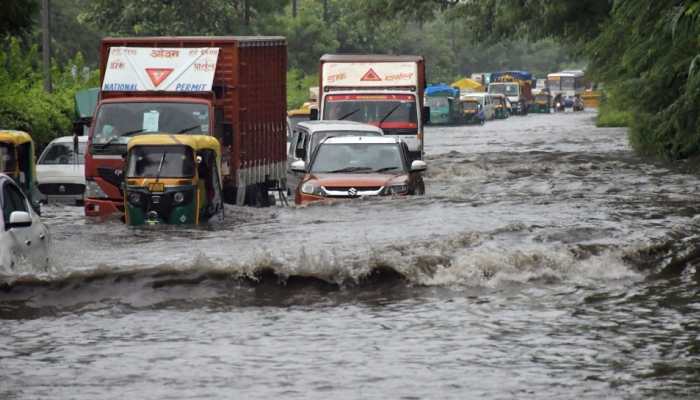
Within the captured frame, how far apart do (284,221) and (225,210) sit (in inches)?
44.6

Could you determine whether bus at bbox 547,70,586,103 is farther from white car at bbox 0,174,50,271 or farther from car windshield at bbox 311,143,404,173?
white car at bbox 0,174,50,271

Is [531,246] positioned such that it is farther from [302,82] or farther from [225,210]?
[302,82]

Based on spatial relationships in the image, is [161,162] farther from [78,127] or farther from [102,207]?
[78,127]

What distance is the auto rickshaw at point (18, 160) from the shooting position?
23.3 meters

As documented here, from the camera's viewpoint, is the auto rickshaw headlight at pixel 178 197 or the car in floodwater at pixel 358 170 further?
the car in floodwater at pixel 358 170

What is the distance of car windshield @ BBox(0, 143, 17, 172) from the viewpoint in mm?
23281

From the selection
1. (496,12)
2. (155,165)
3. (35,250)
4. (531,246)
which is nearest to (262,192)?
(155,165)

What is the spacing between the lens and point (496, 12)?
51344 millimetres

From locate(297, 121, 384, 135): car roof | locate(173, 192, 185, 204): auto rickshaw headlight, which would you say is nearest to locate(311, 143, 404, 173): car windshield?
locate(173, 192, 185, 204): auto rickshaw headlight

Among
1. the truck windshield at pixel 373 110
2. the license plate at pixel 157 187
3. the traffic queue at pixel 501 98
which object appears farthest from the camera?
the traffic queue at pixel 501 98

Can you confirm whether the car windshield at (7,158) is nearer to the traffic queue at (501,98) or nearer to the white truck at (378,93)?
the white truck at (378,93)

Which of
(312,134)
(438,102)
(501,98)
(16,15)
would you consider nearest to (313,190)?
(16,15)

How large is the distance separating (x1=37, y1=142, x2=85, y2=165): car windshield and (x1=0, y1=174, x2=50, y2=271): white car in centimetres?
1348

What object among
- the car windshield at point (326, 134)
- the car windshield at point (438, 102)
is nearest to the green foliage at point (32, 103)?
the car windshield at point (326, 134)
